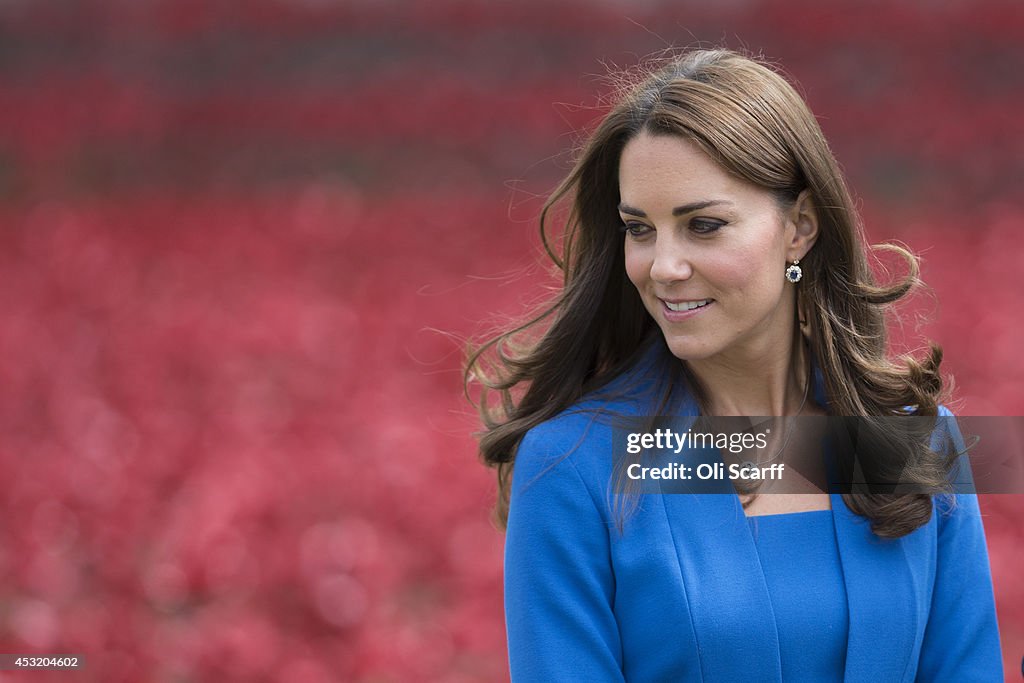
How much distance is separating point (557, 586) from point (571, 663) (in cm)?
9

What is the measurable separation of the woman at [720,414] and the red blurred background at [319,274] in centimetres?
60

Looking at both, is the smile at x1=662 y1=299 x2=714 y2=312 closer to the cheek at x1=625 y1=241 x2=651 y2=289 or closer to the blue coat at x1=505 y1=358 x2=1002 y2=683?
the cheek at x1=625 y1=241 x2=651 y2=289

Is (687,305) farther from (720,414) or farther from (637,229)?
(720,414)

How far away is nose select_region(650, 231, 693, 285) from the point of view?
64.6 inches

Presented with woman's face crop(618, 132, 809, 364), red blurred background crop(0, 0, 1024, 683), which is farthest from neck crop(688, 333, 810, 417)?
red blurred background crop(0, 0, 1024, 683)

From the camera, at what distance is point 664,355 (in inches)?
72.4

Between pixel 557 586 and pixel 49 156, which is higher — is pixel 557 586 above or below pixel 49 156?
below

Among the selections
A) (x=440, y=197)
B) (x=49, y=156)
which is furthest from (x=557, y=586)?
(x=49, y=156)

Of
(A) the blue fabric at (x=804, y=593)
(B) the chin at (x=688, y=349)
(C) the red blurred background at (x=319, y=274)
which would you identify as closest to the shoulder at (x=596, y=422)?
(B) the chin at (x=688, y=349)

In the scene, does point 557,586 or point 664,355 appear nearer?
point 557,586

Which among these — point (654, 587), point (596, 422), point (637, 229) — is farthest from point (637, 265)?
point (654, 587)

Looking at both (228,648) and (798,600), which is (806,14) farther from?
(798,600)

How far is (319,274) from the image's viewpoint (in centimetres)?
644

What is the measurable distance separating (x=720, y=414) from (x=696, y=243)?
296mm
